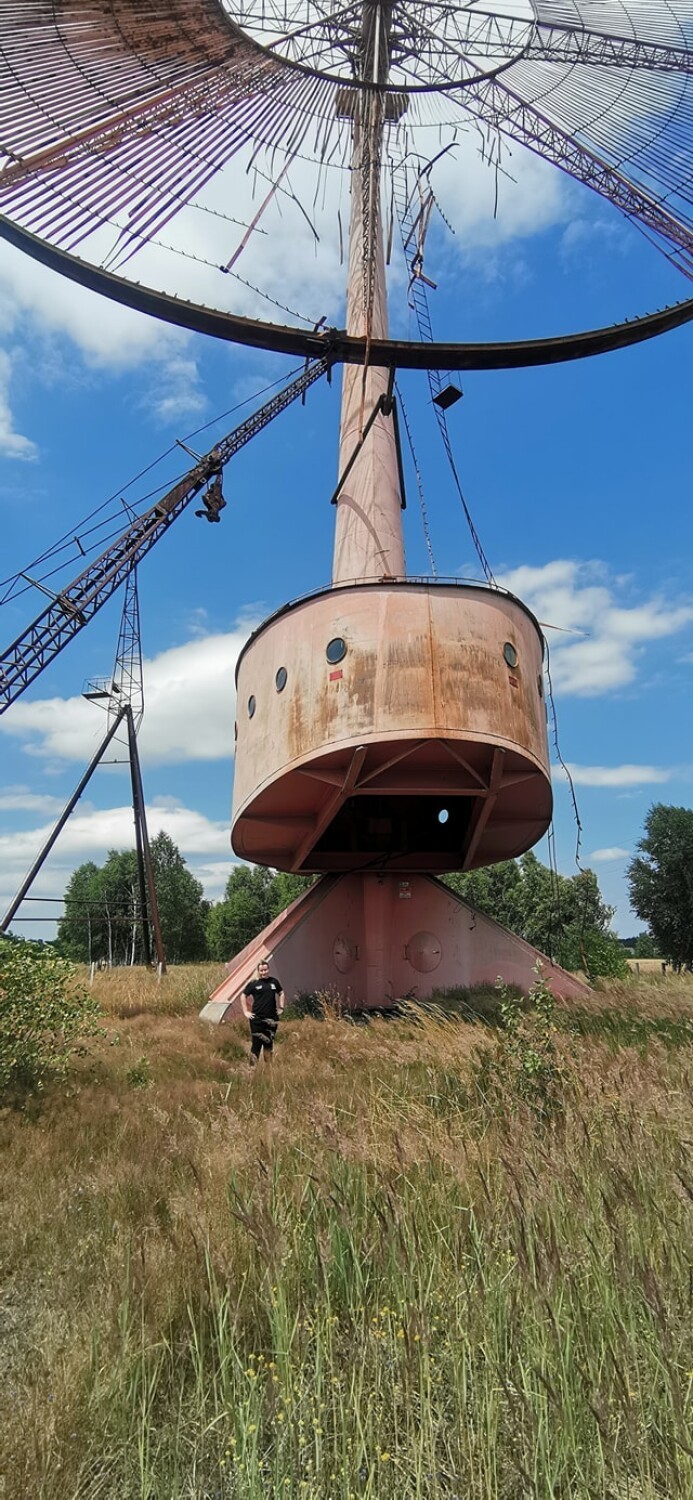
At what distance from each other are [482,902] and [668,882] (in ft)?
74.1

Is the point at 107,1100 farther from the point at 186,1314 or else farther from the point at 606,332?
the point at 606,332

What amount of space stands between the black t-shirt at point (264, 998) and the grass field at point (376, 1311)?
20.0ft

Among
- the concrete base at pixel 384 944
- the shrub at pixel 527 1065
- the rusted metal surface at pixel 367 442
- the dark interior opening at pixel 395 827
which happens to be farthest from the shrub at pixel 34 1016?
the rusted metal surface at pixel 367 442

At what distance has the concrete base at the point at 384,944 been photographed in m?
18.1

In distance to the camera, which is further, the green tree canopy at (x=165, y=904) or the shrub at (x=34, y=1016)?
the green tree canopy at (x=165, y=904)

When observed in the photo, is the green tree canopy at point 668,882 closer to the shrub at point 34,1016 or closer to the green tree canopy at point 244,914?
the green tree canopy at point 244,914

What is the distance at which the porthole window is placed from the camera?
14.4m

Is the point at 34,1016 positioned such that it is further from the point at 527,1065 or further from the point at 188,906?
the point at 188,906

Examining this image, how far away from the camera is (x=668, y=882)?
43.7m

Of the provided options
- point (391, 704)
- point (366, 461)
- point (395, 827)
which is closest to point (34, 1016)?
point (391, 704)

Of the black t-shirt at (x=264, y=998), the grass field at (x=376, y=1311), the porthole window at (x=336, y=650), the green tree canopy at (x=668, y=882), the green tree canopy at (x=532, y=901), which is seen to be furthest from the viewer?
the green tree canopy at (x=532, y=901)

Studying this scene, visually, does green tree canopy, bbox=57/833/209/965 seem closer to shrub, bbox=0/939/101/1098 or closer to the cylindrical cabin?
the cylindrical cabin

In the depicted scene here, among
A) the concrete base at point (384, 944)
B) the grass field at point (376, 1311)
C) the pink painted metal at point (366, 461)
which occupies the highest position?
the pink painted metal at point (366, 461)

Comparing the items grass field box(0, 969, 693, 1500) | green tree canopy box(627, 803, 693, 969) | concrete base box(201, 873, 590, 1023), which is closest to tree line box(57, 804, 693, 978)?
green tree canopy box(627, 803, 693, 969)
